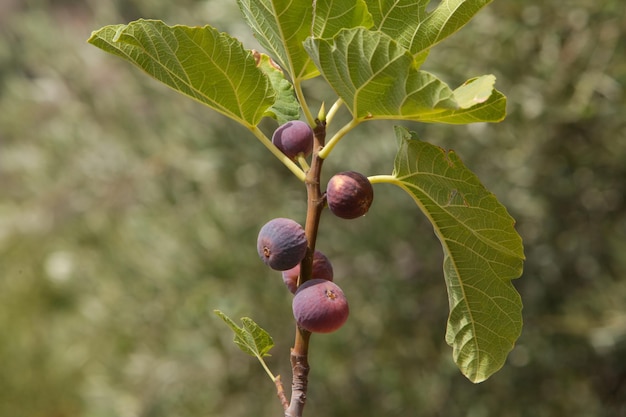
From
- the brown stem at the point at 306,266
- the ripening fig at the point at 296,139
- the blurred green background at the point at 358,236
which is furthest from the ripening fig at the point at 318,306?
the blurred green background at the point at 358,236

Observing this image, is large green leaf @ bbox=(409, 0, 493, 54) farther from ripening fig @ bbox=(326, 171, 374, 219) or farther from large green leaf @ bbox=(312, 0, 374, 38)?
ripening fig @ bbox=(326, 171, 374, 219)

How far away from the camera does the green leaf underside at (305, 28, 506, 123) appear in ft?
1.75

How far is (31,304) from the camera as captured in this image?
4.52 m

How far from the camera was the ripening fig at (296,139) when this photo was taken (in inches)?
25.9

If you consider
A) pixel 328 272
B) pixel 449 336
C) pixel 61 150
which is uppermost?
pixel 328 272

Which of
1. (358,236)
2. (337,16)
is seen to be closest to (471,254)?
(337,16)

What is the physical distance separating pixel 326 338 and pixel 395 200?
54 centimetres

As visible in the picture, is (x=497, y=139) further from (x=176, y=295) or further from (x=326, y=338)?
(x=176, y=295)

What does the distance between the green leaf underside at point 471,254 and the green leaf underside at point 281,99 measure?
0.14 meters

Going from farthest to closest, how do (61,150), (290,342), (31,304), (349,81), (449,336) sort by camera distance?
(31,304)
(61,150)
(290,342)
(449,336)
(349,81)

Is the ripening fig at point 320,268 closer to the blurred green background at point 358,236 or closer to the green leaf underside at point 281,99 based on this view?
the green leaf underside at point 281,99

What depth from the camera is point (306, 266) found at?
625 millimetres

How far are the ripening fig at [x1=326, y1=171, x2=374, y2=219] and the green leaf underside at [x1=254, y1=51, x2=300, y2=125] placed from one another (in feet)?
0.47

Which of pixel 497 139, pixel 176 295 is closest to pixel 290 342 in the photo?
pixel 176 295
